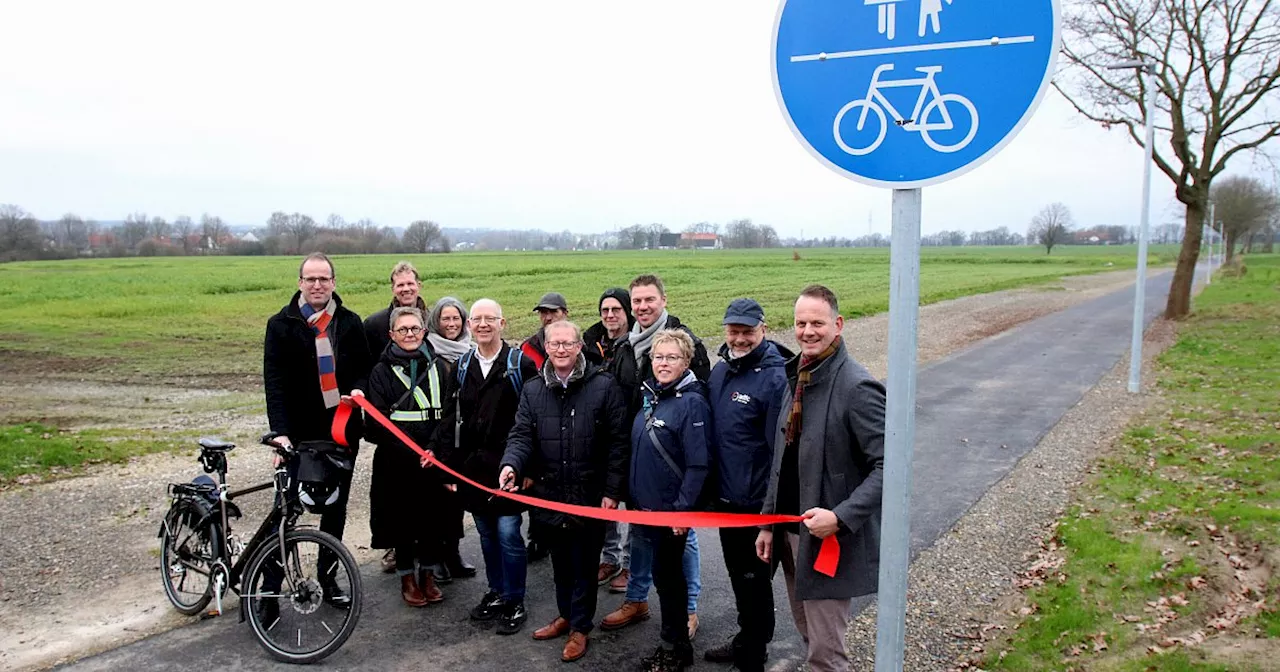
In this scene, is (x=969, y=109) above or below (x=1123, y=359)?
above

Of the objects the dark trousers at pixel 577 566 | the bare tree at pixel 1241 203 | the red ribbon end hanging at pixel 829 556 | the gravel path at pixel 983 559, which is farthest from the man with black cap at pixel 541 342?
the bare tree at pixel 1241 203

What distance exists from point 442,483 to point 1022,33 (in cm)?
467

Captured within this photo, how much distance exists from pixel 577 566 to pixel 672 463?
36.4 inches

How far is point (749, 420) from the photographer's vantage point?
15.1 feet

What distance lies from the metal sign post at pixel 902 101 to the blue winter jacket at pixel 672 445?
237 centimetres

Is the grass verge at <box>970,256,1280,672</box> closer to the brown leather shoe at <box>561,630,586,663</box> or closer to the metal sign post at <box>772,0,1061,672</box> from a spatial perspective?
the brown leather shoe at <box>561,630,586,663</box>

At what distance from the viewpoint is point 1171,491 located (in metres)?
7.91

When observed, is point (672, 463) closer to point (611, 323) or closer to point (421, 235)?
point (611, 323)

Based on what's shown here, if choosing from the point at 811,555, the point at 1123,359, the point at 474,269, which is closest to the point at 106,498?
the point at 811,555

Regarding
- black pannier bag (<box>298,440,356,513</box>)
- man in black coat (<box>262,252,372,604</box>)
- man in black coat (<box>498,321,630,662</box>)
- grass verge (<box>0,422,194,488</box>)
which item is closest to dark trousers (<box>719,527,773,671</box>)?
man in black coat (<box>498,321,630,662</box>)

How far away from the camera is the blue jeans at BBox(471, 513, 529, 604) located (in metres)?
5.45

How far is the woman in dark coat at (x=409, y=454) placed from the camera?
5734 millimetres

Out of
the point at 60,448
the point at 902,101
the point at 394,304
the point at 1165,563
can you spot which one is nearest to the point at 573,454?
the point at 394,304

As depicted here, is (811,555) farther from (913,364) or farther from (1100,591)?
(1100,591)
